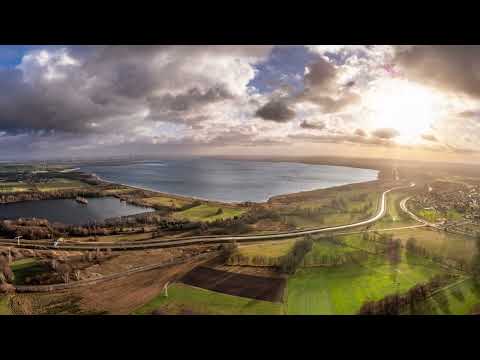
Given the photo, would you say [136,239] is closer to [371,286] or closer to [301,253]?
[301,253]

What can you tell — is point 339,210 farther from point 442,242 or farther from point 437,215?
point 442,242

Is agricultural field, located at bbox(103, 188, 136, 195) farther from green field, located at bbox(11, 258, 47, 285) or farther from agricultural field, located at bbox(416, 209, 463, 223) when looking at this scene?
agricultural field, located at bbox(416, 209, 463, 223)

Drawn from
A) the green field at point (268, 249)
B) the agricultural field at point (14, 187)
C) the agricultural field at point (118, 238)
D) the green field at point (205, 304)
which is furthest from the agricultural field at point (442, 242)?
the agricultural field at point (14, 187)

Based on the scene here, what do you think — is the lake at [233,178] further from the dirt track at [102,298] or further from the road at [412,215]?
the dirt track at [102,298]

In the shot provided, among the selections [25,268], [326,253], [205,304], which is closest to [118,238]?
[25,268]

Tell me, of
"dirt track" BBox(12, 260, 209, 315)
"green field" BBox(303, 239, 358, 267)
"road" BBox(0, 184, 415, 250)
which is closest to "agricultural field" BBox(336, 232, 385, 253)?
"green field" BBox(303, 239, 358, 267)
